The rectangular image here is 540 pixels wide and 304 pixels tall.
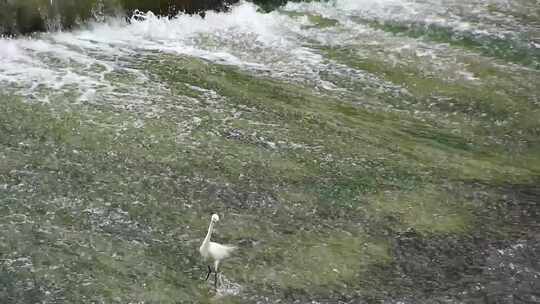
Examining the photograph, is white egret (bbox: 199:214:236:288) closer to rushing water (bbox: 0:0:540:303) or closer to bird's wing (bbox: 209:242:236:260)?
bird's wing (bbox: 209:242:236:260)

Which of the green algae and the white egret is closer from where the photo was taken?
the white egret

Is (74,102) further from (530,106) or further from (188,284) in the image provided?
(530,106)

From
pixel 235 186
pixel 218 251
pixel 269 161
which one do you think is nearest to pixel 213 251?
pixel 218 251

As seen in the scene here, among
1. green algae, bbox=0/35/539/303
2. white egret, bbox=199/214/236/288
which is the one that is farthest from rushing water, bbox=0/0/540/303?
white egret, bbox=199/214/236/288

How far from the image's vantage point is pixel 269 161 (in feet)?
23.9

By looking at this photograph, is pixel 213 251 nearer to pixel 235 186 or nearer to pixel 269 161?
pixel 235 186

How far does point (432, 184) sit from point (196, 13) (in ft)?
20.5

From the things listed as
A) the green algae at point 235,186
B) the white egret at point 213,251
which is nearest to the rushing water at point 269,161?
the green algae at point 235,186

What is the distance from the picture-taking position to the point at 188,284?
17.6 ft

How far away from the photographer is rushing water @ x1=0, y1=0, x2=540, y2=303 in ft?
18.2

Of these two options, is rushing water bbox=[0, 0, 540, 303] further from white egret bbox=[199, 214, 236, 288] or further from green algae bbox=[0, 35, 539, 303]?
white egret bbox=[199, 214, 236, 288]

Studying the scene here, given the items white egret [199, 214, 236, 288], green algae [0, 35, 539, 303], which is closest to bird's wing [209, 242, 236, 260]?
white egret [199, 214, 236, 288]

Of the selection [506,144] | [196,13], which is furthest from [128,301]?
[196,13]

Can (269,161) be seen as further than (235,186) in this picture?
Yes
